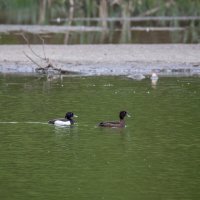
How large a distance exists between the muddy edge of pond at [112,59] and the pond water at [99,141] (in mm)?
1616

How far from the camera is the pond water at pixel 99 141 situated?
10531 mm

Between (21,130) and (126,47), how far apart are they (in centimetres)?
1112

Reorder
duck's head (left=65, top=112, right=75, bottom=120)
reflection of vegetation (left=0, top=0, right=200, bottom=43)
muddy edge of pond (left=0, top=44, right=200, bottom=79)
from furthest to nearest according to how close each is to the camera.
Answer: reflection of vegetation (left=0, top=0, right=200, bottom=43) → muddy edge of pond (left=0, top=44, right=200, bottom=79) → duck's head (left=65, top=112, right=75, bottom=120)

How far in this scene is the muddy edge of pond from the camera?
21.8 m

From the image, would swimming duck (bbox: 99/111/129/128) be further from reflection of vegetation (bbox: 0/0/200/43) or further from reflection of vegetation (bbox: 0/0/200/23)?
reflection of vegetation (bbox: 0/0/200/23)

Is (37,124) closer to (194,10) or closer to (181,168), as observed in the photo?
(181,168)

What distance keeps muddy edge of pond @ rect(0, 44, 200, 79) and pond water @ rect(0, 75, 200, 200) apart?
5.30 feet

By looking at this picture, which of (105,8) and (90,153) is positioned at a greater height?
(105,8)

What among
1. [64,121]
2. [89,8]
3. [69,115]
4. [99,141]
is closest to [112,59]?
[69,115]

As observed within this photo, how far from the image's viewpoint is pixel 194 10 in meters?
35.5

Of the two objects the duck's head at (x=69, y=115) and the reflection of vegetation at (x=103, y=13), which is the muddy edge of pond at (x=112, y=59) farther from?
the duck's head at (x=69, y=115)

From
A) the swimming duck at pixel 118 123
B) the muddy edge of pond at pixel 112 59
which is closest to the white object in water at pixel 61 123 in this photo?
the swimming duck at pixel 118 123

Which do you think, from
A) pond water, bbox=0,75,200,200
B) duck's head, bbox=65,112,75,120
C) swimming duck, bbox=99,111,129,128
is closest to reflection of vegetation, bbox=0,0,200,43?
pond water, bbox=0,75,200,200

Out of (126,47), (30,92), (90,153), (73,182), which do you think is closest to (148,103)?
(30,92)
